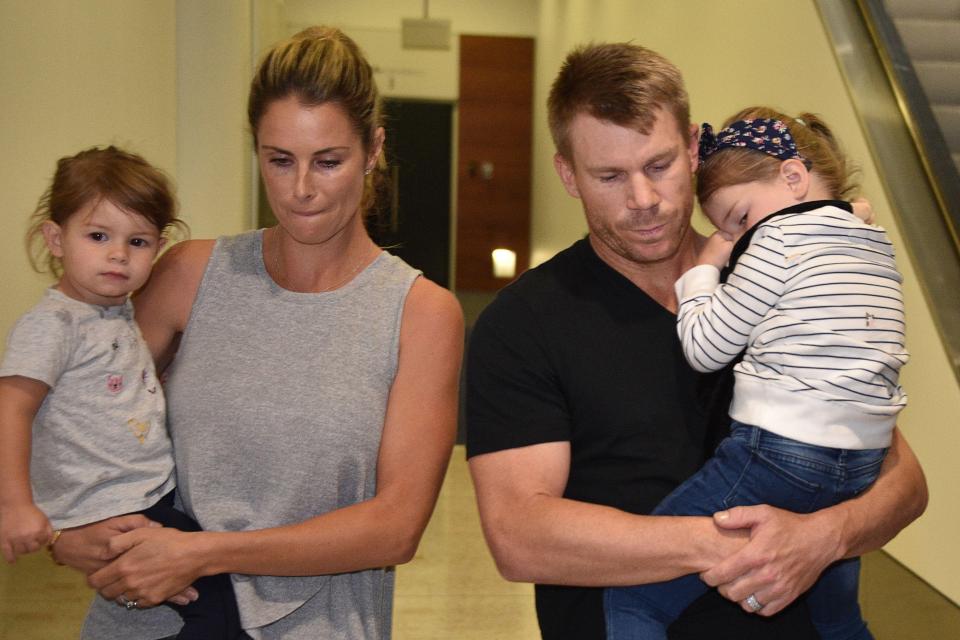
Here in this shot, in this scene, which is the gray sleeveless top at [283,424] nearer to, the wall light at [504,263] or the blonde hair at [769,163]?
the blonde hair at [769,163]

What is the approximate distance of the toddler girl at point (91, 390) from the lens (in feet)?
5.34

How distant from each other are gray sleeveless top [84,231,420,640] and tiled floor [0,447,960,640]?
183 centimetres

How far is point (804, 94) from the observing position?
4988mm

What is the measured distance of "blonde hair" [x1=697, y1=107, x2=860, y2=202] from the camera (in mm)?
1722

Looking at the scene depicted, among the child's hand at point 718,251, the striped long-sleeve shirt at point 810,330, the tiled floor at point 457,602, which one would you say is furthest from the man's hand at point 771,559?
the tiled floor at point 457,602

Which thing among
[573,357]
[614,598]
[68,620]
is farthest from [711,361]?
[68,620]

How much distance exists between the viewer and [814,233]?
1637mm

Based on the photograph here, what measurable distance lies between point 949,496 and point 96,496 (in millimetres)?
2983

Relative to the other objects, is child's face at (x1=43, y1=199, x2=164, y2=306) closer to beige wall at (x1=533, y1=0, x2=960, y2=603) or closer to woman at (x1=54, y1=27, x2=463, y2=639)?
woman at (x1=54, y1=27, x2=463, y2=639)

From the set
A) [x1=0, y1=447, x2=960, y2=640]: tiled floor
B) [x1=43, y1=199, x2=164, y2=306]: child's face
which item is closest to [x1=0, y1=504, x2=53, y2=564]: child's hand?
[x1=43, y1=199, x2=164, y2=306]: child's face

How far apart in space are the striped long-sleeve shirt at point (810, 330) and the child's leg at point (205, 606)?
0.86 meters

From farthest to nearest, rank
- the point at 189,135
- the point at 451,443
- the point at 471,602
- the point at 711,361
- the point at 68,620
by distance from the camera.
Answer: the point at 189,135 → the point at 471,602 → the point at 68,620 → the point at 451,443 → the point at 711,361

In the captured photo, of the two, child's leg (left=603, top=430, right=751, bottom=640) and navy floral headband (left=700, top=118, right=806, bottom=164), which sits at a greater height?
navy floral headband (left=700, top=118, right=806, bottom=164)

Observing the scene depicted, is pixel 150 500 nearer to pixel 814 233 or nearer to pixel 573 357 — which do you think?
pixel 573 357
